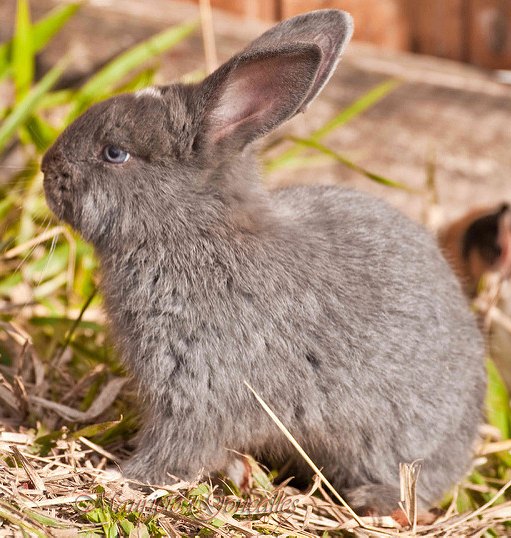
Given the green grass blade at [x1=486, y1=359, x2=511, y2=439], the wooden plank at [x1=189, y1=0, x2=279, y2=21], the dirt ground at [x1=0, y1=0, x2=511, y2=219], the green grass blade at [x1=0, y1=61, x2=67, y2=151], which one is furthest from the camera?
the wooden plank at [x1=189, y1=0, x2=279, y2=21]

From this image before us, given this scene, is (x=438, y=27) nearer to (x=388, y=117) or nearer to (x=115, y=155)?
(x=388, y=117)

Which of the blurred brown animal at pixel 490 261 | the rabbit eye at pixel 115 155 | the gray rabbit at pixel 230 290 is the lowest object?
the blurred brown animal at pixel 490 261

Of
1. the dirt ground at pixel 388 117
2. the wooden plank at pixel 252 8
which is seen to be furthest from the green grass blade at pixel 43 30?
the wooden plank at pixel 252 8

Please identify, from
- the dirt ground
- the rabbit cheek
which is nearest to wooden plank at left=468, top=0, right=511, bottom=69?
the dirt ground

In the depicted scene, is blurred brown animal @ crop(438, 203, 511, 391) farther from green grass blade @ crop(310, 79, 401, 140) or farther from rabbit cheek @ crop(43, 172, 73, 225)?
rabbit cheek @ crop(43, 172, 73, 225)

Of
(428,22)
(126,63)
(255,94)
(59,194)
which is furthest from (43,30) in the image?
(428,22)

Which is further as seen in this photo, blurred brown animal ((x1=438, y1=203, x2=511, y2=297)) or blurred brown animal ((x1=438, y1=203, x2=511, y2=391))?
blurred brown animal ((x1=438, y1=203, x2=511, y2=297))

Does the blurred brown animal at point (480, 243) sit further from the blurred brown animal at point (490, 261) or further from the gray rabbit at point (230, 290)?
the gray rabbit at point (230, 290)

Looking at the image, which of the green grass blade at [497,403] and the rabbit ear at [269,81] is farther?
the green grass blade at [497,403]

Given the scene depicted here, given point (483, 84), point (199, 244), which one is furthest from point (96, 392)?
point (483, 84)
